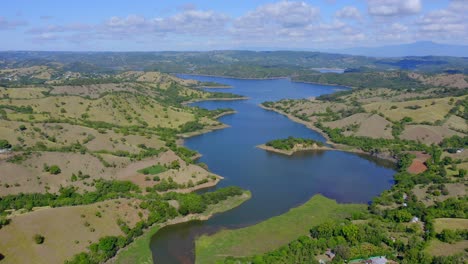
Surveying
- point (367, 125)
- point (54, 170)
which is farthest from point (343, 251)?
point (367, 125)

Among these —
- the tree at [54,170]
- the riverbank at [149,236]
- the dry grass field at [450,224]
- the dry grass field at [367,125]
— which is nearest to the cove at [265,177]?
the riverbank at [149,236]

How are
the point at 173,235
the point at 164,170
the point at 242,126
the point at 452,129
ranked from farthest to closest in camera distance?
the point at 242,126 → the point at 452,129 → the point at 164,170 → the point at 173,235

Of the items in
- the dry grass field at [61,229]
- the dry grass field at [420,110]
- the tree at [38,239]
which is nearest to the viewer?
the dry grass field at [61,229]

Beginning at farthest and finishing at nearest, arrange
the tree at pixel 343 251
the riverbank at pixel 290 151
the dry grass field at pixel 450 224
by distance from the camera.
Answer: the riverbank at pixel 290 151
the dry grass field at pixel 450 224
the tree at pixel 343 251

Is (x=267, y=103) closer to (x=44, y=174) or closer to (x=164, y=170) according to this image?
(x=164, y=170)

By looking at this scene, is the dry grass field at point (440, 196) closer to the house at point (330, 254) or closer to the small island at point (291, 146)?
the house at point (330, 254)

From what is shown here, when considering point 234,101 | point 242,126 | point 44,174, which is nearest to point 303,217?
point 44,174

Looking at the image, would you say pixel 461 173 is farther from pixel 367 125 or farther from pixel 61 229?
pixel 61 229
